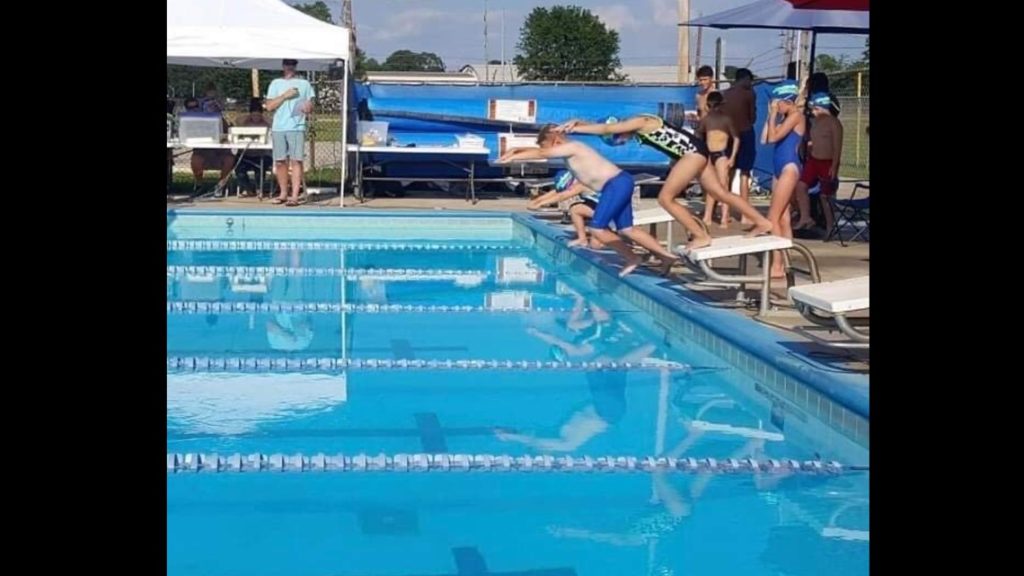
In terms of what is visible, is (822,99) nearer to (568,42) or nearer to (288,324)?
(288,324)

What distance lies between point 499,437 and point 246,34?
924cm

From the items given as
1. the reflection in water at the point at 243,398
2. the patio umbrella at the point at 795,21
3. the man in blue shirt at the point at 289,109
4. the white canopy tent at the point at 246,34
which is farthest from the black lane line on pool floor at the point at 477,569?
the man in blue shirt at the point at 289,109

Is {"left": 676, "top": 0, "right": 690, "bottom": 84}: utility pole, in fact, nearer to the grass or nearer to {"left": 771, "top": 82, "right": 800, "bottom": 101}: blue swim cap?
the grass

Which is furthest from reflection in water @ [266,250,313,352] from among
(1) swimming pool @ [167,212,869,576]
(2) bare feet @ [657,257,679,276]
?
(2) bare feet @ [657,257,679,276]

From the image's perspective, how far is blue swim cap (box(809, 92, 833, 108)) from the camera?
10.9 metres

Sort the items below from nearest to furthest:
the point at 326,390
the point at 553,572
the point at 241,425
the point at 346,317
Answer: the point at 553,572
the point at 241,425
the point at 326,390
the point at 346,317

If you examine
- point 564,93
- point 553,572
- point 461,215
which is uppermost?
point 564,93

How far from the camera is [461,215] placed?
14047 millimetres

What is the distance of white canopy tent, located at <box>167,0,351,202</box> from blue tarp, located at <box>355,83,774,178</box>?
360 centimetres
